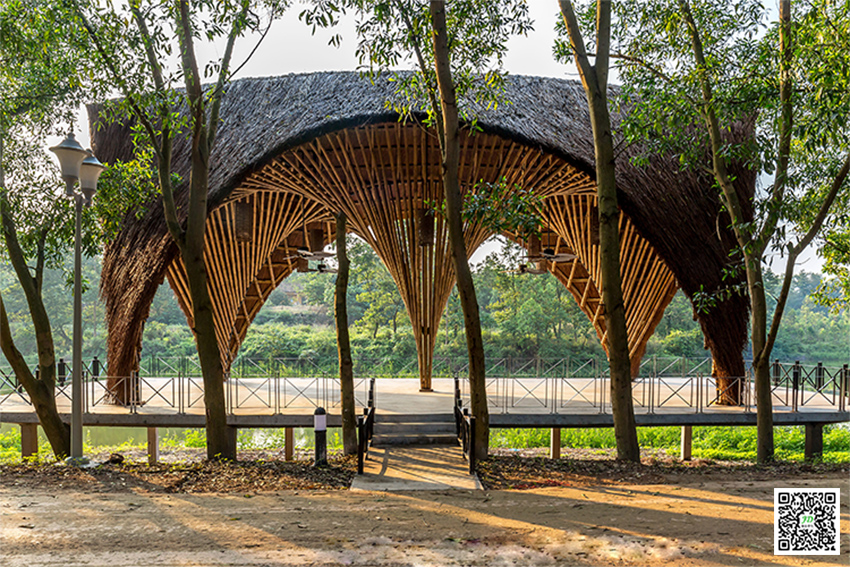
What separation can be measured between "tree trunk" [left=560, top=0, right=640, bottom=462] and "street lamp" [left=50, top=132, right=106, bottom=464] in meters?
5.58

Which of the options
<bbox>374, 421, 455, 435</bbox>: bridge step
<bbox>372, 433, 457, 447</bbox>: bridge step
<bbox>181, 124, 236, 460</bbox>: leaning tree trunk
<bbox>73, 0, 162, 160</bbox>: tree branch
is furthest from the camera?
<bbox>374, 421, 455, 435</bbox>: bridge step

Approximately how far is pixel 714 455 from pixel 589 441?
3.61 metres

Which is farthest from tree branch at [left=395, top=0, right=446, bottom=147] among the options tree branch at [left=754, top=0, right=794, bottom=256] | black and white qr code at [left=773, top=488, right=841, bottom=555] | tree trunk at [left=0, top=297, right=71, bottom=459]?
tree trunk at [left=0, top=297, right=71, bottom=459]

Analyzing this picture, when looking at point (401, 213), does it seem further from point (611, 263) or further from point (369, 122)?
point (611, 263)

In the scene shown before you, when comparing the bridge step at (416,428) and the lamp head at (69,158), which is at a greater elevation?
the lamp head at (69,158)

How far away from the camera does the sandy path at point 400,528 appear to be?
3.69 m

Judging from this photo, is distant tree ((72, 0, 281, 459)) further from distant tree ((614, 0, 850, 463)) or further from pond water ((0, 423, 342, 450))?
pond water ((0, 423, 342, 450))

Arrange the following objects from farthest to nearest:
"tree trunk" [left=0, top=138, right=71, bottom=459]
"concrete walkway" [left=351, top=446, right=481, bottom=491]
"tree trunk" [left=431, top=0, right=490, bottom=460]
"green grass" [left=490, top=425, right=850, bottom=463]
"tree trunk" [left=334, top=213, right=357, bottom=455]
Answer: "green grass" [left=490, top=425, right=850, bottom=463], "tree trunk" [left=334, top=213, right=357, bottom=455], "tree trunk" [left=0, top=138, right=71, bottom=459], "tree trunk" [left=431, top=0, right=490, bottom=460], "concrete walkway" [left=351, top=446, right=481, bottom=491]

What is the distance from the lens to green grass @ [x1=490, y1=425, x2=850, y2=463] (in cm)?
1337

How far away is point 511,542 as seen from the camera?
13.0 ft

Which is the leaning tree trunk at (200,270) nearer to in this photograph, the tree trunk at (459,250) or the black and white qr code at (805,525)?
the tree trunk at (459,250)

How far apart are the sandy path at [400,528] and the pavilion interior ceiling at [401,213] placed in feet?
20.8

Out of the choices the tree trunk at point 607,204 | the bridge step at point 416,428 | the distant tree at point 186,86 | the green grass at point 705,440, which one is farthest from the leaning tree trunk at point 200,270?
the green grass at point 705,440

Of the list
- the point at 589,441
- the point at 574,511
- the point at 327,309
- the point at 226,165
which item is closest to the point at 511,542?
the point at 574,511
